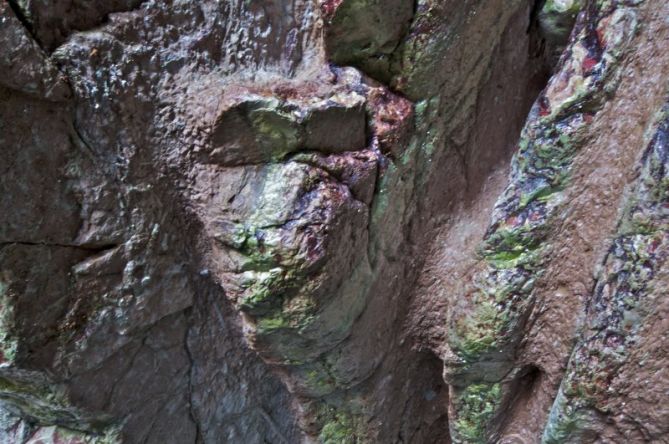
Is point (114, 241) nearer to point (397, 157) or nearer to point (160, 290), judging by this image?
point (160, 290)

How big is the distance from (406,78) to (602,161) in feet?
1.03

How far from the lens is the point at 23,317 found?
751 millimetres

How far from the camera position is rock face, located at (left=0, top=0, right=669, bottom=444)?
73cm

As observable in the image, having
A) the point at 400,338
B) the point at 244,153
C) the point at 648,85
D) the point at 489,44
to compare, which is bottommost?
the point at 400,338

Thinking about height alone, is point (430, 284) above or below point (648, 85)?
below

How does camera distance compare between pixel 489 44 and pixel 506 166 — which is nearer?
pixel 489 44

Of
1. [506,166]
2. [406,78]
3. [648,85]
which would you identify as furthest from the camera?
[506,166]

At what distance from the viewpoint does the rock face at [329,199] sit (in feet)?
2.40

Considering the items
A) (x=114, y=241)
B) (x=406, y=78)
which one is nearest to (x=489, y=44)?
(x=406, y=78)

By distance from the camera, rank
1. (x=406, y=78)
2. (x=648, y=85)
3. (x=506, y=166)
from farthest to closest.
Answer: (x=506, y=166)
(x=406, y=78)
(x=648, y=85)

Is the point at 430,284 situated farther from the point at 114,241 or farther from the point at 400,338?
the point at 114,241

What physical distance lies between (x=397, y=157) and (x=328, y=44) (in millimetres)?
207

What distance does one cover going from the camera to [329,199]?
2.57 ft

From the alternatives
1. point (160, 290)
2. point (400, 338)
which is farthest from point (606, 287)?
point (160, 290)
